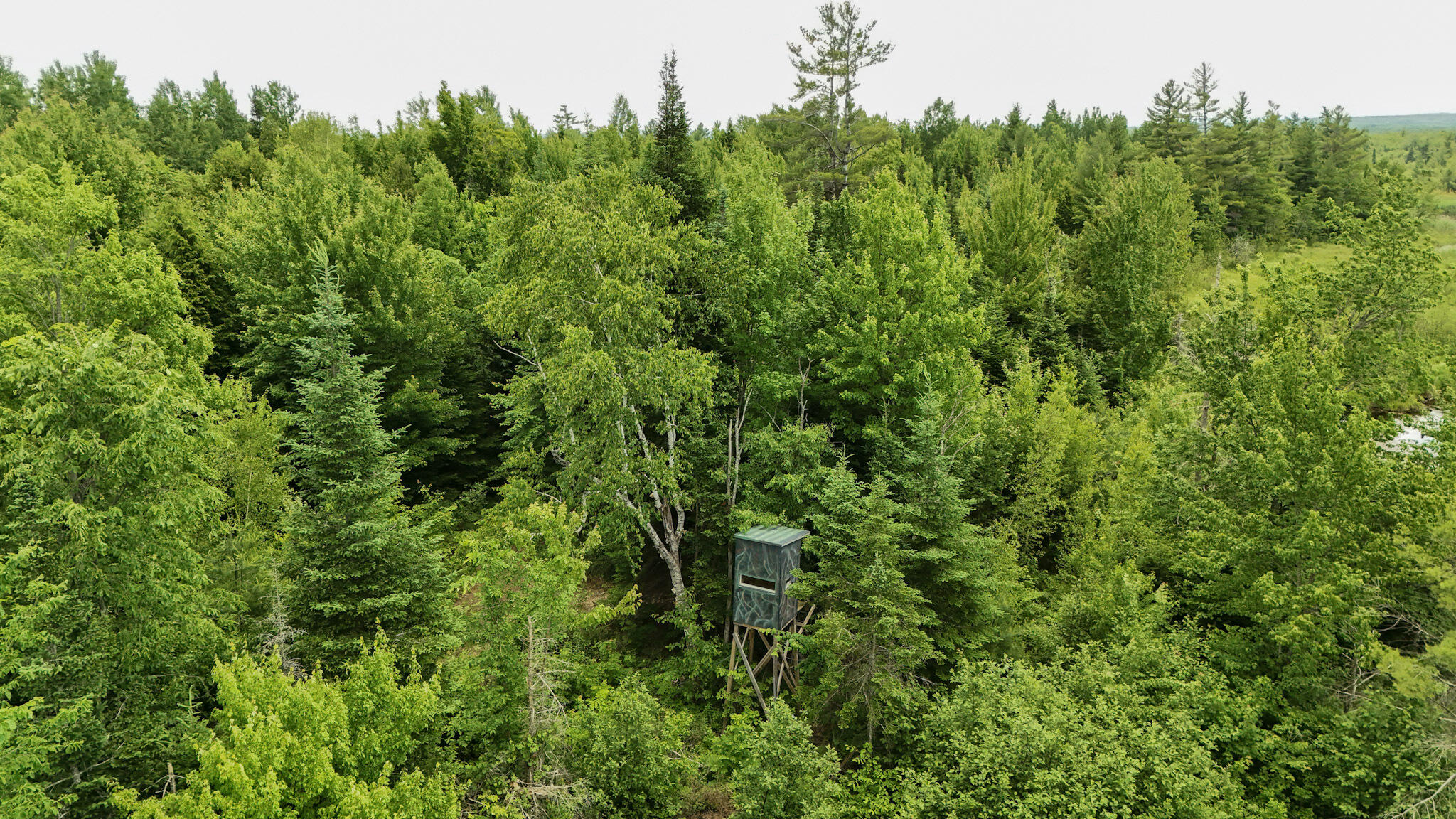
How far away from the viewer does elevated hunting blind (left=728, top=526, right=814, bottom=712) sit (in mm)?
17500

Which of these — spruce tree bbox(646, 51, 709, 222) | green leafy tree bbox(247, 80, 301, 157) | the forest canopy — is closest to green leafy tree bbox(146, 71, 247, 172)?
green leafy tree bbox(247, 80, 301, 157)

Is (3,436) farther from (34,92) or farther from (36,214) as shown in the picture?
(34,92)

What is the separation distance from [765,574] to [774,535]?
40.0 inches

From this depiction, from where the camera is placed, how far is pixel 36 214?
602 inches

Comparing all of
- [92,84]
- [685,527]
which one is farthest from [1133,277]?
[92,84]

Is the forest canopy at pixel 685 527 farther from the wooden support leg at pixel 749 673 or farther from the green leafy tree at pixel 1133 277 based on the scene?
the green leafy tree at pixel 1133 277

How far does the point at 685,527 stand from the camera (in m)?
22.6

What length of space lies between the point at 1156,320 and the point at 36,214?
38.3 metres

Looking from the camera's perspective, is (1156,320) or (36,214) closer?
(36,214)

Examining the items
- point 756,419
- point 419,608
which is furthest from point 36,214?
point 756,419

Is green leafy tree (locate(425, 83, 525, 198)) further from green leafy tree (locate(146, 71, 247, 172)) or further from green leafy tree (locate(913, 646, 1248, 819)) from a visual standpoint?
green leafy tree (locate(913, 646, 1248, 819))

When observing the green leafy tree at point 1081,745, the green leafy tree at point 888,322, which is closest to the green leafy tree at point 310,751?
the green leafy tree at point 1081,745

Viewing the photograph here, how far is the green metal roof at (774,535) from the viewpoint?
1738cm

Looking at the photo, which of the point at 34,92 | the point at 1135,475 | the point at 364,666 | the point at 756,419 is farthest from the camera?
the point at 34,92
